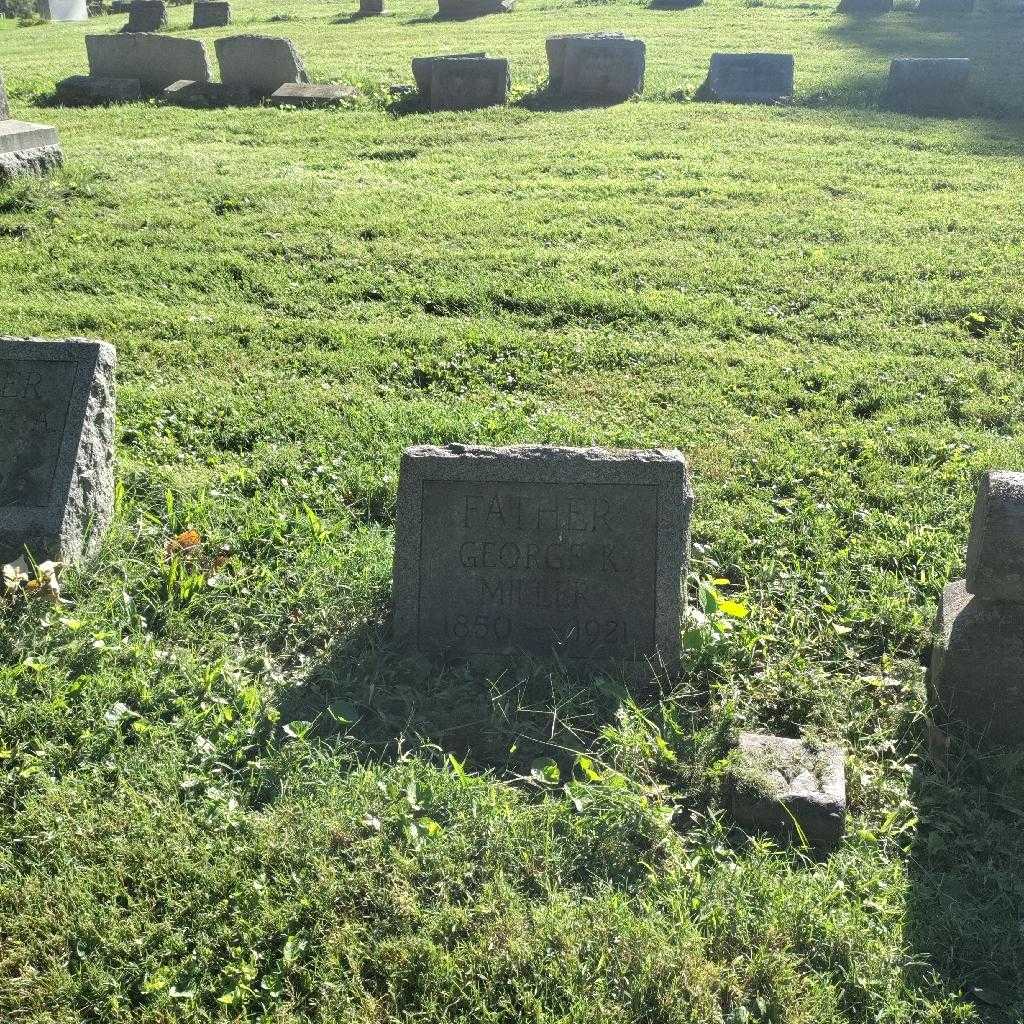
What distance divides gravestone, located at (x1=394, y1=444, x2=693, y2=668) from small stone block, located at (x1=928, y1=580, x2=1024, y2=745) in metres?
0.88

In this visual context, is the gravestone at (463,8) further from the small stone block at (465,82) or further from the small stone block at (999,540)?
the small stone block at (999,540)

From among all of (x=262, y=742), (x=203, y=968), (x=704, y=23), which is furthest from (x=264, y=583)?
(x=704, y=23)

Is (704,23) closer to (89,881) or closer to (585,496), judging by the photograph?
(585,496)

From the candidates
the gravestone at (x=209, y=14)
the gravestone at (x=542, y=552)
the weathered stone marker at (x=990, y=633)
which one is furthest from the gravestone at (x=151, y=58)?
Answer: the weathered stone marker at (x=990, y=633)

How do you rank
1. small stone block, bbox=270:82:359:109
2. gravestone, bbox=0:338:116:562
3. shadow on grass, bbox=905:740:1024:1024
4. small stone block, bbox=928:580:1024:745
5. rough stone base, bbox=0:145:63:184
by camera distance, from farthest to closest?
small stone block, bbox=270:82:359:109 < rough stone base, bbox=0:145:63:184 < gravestone, bbox=0:338:116:562 < small stone block, bbox=928:580:1024:745 < shadow on grass, bbox=905:740:1024:1024

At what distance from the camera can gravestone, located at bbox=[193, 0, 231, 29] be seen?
21.8m

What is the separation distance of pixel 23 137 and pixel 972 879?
9576mm

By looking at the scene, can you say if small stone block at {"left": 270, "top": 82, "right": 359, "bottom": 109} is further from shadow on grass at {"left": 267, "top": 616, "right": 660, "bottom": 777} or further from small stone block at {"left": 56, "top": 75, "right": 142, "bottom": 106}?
shadow on grass at {"left": 267, "top": 616, "right": 660, "bottom": 777}

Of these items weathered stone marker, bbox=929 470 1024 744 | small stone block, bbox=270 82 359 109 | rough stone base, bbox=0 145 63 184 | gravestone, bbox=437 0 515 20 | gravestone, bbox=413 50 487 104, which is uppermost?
gravestone, bbox=437 0 515 20

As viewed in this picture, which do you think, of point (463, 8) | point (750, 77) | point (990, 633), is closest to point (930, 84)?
point (750, 77)

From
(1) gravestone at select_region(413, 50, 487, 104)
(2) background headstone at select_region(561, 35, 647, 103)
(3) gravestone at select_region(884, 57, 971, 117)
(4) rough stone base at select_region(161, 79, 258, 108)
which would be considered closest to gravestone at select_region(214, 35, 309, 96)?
(4) rough stone base at select_region(161, 79, 258, 108)

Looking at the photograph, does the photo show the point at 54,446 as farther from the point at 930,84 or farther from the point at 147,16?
the point at 147,16

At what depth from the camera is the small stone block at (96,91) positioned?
1417 cm

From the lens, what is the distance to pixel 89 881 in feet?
9.68
